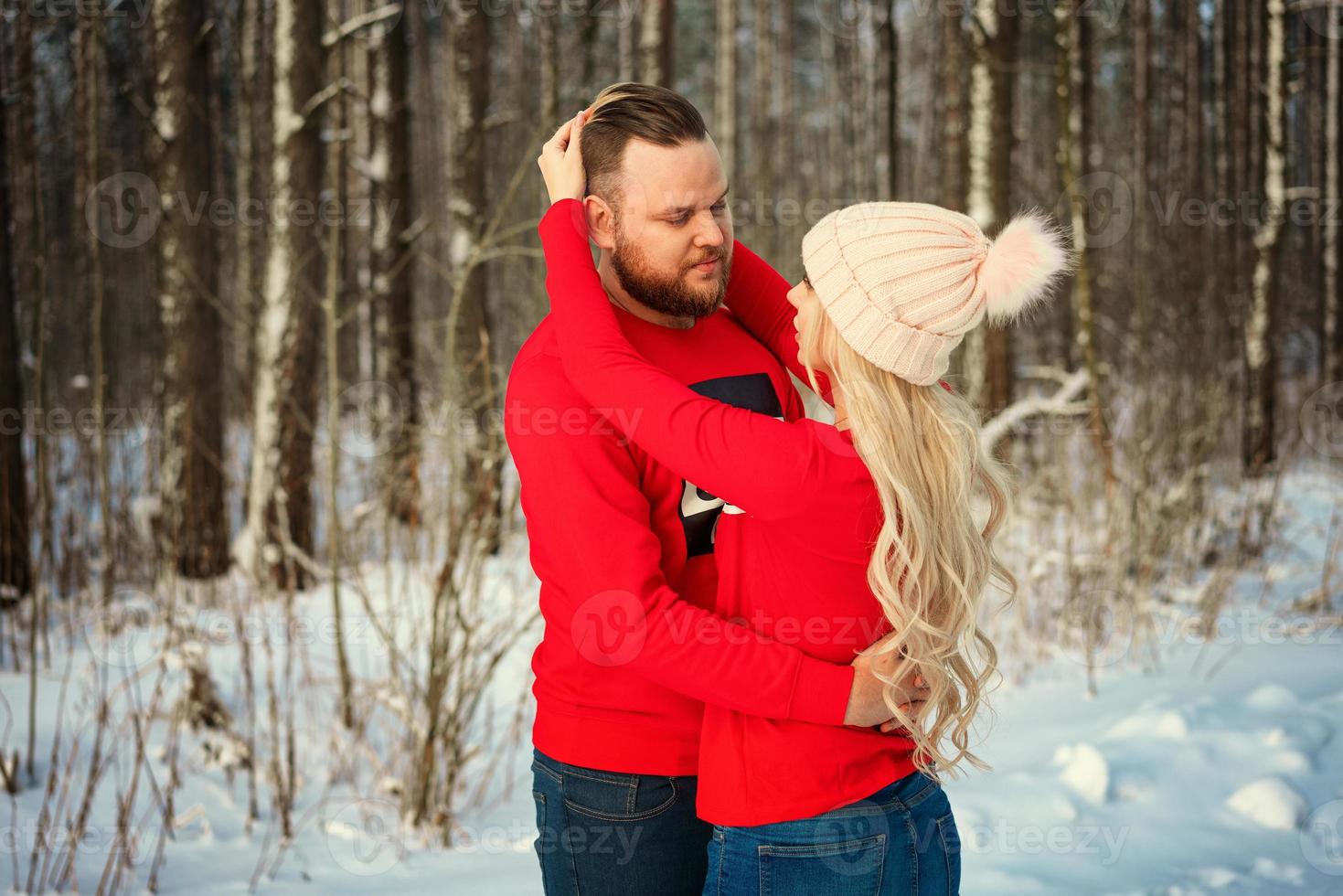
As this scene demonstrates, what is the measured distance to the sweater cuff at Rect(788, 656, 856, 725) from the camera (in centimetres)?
152

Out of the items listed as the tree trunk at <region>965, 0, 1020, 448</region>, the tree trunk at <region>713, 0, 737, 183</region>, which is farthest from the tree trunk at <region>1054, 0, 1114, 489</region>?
the tree trunk at <region>713, 0, 737, 183</region>

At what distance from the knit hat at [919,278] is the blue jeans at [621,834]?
2.47 feet

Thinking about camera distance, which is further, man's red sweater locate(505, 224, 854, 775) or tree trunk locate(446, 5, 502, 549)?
tree trunk locate(446, 5, 502, 549)

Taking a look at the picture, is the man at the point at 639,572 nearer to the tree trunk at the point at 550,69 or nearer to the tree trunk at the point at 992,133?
the tree trunk at the point at 550,69

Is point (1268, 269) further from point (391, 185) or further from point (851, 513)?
point (851, 513)

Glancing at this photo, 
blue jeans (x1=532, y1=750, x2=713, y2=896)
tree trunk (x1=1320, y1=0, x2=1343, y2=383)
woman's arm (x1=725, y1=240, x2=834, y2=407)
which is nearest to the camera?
blue jeans (x1=532, y1=750, x2=713, y2=896)

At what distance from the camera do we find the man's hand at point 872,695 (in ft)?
5.09

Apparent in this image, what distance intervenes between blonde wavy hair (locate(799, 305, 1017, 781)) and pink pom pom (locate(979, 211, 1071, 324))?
0.17 metres

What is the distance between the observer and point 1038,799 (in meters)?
3.59

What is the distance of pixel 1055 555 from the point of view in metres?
5.52

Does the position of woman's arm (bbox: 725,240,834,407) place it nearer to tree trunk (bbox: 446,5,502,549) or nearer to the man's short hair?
the man's short hair

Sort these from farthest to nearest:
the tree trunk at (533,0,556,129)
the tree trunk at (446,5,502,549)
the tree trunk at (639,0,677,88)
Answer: the tree trunk at (639,0,677,88)
the tree trunk at (446,5,502,549)
the tree trunk at (533,0,556,129)

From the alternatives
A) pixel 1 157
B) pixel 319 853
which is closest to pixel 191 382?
pixel 1 157

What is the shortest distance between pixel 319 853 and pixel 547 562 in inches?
89.5
